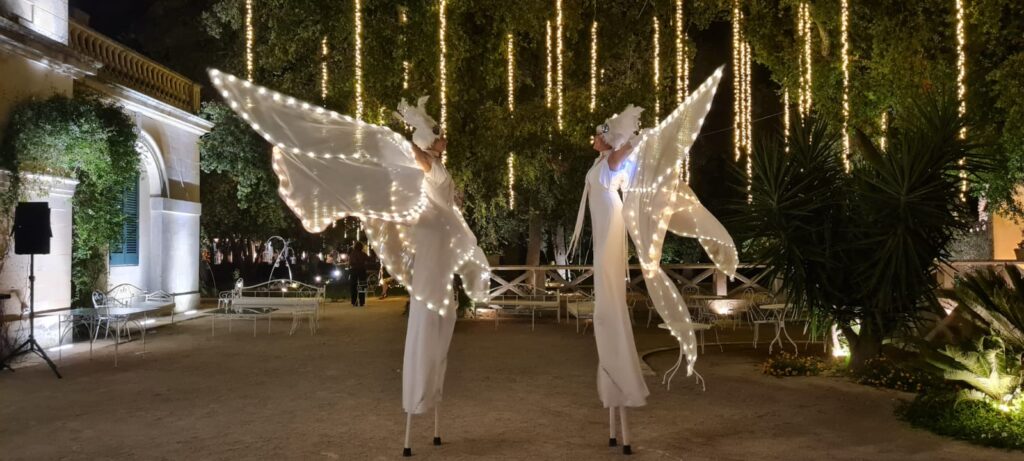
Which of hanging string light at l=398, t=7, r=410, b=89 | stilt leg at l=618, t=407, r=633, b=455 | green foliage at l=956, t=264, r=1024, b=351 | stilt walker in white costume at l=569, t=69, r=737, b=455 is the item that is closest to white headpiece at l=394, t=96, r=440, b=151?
stilt walker in white costume at l=569, t=69, r=737, b=455

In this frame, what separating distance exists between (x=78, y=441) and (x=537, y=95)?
1238 centimetres

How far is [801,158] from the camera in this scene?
8.59 metres

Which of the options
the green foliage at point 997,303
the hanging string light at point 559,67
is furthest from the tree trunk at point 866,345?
the hanging string light at point 559,67

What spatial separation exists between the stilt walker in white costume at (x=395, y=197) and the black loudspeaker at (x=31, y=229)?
552 centimetres

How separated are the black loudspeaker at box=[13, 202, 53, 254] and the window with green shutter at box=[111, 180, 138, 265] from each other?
17.6 feet

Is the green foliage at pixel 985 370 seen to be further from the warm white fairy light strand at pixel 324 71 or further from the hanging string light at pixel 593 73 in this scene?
the warm white fairy light strand at pixel 324 71

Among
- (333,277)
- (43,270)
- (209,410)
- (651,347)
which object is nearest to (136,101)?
(43,270)

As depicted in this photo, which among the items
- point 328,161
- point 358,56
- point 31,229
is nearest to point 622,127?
point 328,161

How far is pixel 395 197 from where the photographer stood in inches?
208

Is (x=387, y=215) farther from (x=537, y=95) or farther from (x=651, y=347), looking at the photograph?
(x=537, y=95)

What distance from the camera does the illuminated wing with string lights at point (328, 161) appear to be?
495cm

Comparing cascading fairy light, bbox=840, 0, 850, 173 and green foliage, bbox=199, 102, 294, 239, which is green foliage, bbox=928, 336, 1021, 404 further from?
green foliage, bbox=199, 102, 294, 239

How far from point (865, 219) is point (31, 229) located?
929 centimetres

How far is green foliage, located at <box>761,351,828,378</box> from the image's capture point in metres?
8.62
